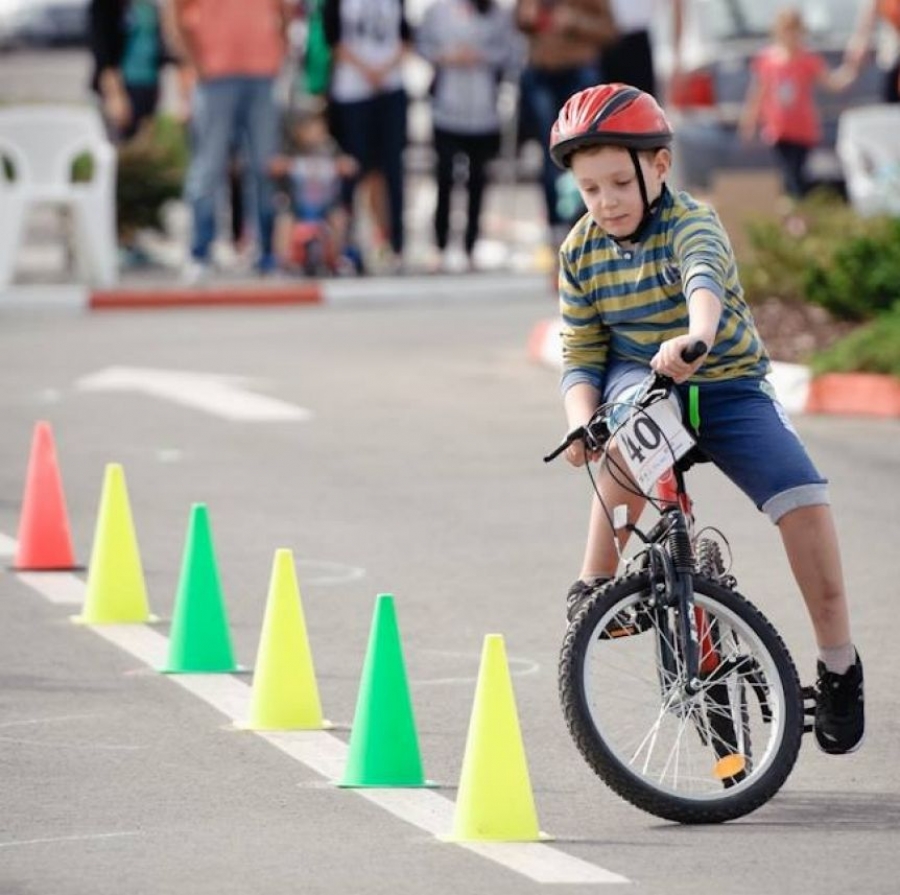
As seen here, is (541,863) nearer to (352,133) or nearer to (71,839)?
(71,839)

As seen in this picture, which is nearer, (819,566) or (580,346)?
(819,566)

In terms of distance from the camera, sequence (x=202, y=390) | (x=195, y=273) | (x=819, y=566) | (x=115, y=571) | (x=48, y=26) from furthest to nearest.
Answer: (x=48, y=26)
(x=195, y=273)
(x=202, y=390)
(x=115, y=571)
(x=819, y=566)

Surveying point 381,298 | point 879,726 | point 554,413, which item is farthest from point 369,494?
point 381,298

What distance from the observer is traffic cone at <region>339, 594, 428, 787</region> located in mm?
6961

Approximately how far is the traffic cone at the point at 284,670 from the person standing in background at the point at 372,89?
13.3m

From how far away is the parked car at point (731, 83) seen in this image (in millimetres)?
20859

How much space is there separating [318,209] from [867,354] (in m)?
7.39

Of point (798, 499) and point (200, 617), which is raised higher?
point (798, 499)

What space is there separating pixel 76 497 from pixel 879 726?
497 centimetres

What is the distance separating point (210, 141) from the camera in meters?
20.2

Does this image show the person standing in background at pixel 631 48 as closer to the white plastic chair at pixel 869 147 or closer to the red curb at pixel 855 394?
the white plastic chair at pixel 869 147

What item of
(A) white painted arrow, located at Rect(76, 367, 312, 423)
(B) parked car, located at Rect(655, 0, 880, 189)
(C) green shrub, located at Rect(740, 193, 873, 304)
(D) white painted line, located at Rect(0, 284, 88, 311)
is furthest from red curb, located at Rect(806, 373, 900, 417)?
(D) white painted line, located at Rect(0, 284, 88, 311)

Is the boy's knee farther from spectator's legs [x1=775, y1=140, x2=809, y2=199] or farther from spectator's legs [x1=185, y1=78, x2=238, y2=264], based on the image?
spectator's legs [x1=775, y1=140, x2=809, y2=199]

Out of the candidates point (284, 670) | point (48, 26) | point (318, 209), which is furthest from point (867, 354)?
point (48, 26)
